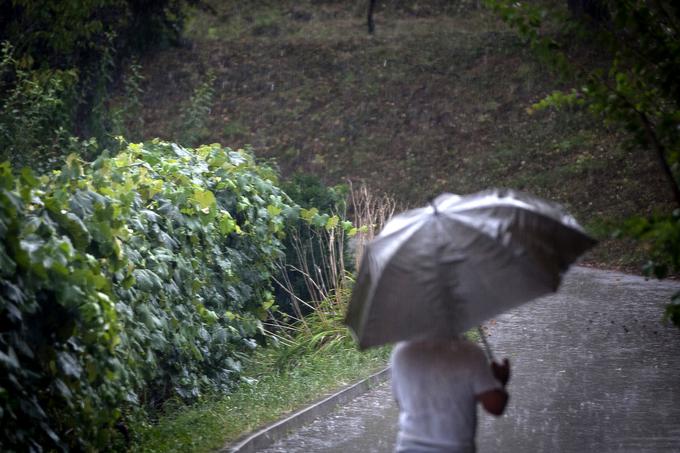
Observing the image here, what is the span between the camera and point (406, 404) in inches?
166

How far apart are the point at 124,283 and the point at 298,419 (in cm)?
237

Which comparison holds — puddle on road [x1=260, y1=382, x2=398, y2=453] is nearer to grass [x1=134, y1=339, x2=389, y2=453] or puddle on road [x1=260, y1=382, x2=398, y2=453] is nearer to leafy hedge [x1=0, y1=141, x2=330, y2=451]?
grass [x1=134, y1=339, x2=389, y2=453]

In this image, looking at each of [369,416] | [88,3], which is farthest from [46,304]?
[88,3]

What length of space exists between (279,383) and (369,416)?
146cm

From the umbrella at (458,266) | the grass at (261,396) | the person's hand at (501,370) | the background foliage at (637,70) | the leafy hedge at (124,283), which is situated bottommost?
the grass at (261,396)

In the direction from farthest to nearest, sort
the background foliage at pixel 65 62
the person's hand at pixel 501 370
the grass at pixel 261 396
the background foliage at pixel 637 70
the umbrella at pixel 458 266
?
the background foliage at pixel 65 62, the grass at pixel 261 396, the background foliage at pixel 637 70, the person's hand at pixel 501 370, the umbrella at pixel 458 266

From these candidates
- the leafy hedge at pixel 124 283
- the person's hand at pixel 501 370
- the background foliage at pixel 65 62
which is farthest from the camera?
the background foliage at pixel 65 62

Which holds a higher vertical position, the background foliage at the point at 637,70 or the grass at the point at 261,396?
the background foliage at the point at 637,70

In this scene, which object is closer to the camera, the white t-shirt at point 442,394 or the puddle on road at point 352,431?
the white t-shirt at point 442,394

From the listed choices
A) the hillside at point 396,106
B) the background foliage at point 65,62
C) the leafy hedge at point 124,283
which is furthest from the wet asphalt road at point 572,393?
the background foliage at point 65,62

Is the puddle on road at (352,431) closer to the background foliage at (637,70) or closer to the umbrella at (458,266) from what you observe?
the background foliage at (637,70)

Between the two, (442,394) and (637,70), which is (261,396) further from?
(442,394)

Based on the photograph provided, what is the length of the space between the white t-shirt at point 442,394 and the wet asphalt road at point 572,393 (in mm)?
3816

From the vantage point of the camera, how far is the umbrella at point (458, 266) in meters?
4.11
